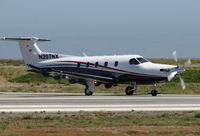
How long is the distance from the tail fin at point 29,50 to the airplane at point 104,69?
3.2 inches

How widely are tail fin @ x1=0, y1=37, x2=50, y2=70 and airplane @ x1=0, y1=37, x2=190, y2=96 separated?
0.08m

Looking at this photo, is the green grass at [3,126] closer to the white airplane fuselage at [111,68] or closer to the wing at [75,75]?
the white airplane fuselage at [111,68]

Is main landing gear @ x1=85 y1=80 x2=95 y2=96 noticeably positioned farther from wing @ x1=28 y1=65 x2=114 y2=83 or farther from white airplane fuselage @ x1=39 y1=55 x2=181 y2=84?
white airplane fuselage @ x1=39 y1=55 x2=181 y2=84

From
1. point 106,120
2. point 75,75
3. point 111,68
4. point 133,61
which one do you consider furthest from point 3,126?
point 75,75

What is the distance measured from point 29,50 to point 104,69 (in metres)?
7.09

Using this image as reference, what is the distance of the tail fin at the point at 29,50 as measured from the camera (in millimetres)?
39625

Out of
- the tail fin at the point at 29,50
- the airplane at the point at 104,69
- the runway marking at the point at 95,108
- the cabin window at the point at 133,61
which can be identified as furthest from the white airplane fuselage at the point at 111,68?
the runway marking at the point at 95,108

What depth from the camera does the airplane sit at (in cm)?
3478

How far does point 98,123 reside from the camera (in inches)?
738

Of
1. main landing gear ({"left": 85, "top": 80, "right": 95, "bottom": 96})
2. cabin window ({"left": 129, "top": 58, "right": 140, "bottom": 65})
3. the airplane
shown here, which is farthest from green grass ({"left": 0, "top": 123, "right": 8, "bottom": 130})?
main landing gear ({"left": 85, "top": 80, "right": 95, "bottom": 96})

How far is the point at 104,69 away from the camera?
3678cm

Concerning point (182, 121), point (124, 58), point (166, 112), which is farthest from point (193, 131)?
point (124, 58)

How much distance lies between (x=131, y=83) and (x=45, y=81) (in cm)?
2378

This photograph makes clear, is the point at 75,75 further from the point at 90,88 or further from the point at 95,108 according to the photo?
the point at 95,108
